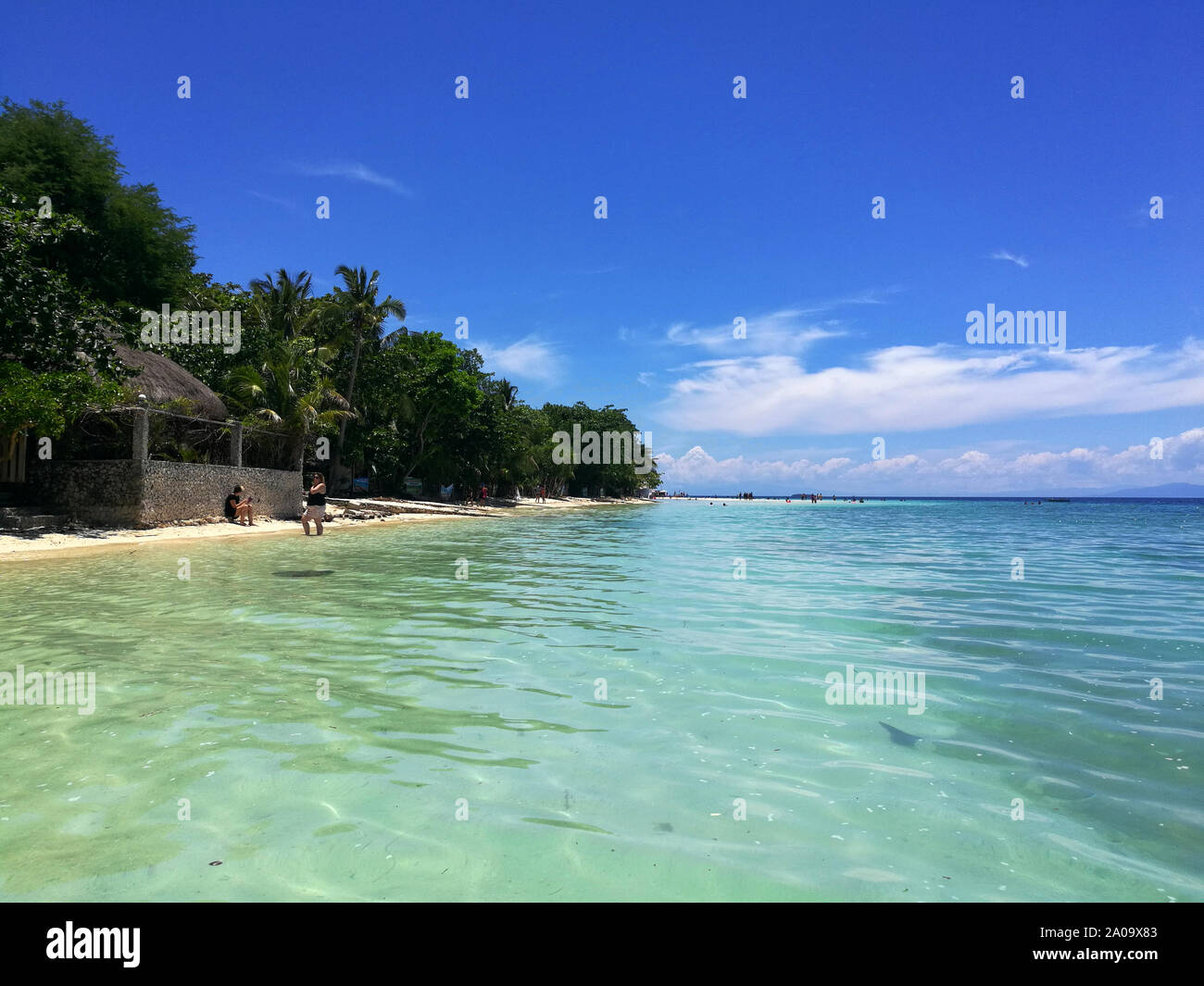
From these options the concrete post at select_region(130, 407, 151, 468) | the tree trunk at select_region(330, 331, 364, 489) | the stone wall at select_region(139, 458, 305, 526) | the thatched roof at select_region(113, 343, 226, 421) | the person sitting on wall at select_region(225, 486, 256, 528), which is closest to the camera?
the concrete post at select_region(130, 407, 151, 468)

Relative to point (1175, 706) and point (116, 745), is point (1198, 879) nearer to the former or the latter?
point (1175, 706)

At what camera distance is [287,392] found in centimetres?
3069

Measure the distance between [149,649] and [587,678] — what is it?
4.41m

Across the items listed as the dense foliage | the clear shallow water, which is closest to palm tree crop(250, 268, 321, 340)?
the dense foliage

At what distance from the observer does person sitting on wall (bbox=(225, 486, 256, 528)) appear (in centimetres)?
2312

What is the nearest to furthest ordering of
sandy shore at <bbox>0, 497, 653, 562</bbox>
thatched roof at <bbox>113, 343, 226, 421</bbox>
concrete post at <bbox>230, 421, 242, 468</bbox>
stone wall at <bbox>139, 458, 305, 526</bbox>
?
sandy shore at <bbox>0, 497, 653, 562</bbox>, stone wall at <bbox>139, 458, 305, 526</bbox>, thatched roof at <bbox>113, 343, 226, 421</bbox>, concrete post at <bbox>230, 421, 242, 468</bbox>

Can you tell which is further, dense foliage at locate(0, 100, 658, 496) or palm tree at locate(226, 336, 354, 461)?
palm tree at locate(226, 336, 354, 461)

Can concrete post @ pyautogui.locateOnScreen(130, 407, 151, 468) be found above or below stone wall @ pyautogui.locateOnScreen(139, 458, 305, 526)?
above

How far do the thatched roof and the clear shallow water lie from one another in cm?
1483

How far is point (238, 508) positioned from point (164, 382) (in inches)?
197

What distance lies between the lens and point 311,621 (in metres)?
8.08

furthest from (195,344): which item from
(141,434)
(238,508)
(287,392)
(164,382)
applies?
(141,434)

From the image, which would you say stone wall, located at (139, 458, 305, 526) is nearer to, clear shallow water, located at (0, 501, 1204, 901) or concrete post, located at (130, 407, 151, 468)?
concrete post, located at (130, 407, 151, 468)
